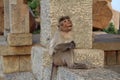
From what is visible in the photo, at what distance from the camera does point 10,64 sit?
9.18 m

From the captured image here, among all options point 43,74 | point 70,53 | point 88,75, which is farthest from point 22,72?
point 88,75

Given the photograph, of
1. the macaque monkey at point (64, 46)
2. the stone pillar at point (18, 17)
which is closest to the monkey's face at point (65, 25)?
the macaque monkey at point (64, 46)

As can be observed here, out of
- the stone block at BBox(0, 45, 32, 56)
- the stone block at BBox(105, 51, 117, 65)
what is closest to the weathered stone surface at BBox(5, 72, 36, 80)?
the stone block at BBox(0, 45, 32, 56)

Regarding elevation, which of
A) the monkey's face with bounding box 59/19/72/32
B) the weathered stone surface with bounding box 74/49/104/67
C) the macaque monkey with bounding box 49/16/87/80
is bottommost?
the weathered stone surface with bounding box 74/49/104/67

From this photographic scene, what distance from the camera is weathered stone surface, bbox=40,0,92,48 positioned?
6.69 m

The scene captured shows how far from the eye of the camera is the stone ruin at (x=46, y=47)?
555cm

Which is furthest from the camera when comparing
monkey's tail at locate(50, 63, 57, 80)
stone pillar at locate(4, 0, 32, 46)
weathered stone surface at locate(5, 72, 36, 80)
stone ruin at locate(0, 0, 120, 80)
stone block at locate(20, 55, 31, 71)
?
stone pillar at locate(4, 0, 32, 46)

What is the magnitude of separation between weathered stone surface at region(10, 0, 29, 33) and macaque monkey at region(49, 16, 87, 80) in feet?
12.2

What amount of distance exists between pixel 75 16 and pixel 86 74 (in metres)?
1.98

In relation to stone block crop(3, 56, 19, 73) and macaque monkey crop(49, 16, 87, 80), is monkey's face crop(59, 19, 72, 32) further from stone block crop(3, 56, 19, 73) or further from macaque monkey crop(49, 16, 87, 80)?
stone block crop(3, 56, 19, 73)

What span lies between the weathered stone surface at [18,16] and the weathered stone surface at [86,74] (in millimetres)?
3972

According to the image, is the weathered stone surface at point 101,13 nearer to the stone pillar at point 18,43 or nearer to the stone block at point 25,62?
the stone pillar at point 18,43

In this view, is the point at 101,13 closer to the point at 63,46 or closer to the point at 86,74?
the point at 63,46

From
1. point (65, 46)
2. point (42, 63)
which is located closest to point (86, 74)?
point (65, 46)
